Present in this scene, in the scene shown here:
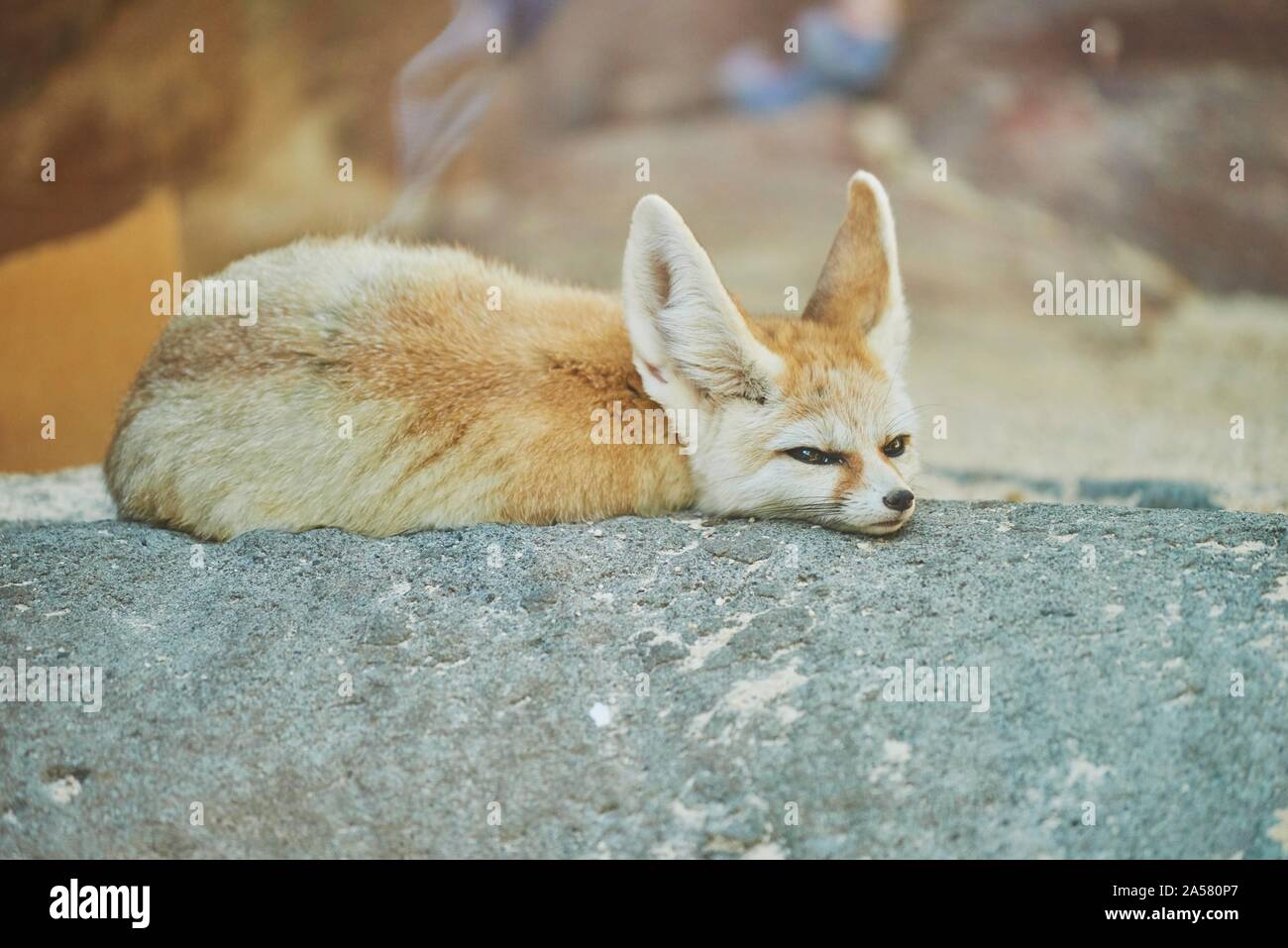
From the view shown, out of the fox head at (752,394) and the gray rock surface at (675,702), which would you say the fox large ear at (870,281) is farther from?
the gray rock surface at (675,702)

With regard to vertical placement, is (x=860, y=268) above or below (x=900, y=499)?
above

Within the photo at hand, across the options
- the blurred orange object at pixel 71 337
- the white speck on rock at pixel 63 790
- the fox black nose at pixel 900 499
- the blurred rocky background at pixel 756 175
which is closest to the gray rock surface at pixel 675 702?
the white speck on rock at pixel 63 790

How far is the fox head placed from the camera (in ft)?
11.3

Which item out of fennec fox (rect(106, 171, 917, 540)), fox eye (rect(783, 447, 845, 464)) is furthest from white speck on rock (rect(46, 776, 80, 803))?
fox eye (rect(783, 447, 845, 464))

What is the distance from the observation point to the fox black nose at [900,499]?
3.24 metres

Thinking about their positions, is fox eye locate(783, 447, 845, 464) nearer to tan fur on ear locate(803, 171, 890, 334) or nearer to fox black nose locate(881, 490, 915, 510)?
fox black nose locate(881, 490, 915, 510)

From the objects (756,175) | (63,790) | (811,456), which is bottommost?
(63,790)

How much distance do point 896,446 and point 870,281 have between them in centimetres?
64

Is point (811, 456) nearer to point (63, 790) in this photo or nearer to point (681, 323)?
point (681, 323)

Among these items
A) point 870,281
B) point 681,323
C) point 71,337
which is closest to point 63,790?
point 681,323

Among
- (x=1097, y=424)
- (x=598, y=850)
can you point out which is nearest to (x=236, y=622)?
(x=598, y=850)

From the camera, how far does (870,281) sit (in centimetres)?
399

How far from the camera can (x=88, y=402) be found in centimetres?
613

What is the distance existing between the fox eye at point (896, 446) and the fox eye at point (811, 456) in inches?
7.9
